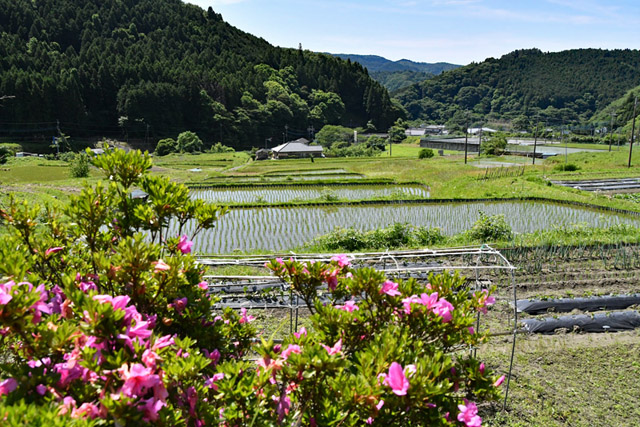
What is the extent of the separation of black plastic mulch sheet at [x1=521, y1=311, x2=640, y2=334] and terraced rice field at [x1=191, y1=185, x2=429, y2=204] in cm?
1211

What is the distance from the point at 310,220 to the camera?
618 inches

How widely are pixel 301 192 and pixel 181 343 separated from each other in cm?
1999

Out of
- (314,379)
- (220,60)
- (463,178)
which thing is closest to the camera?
(314,379)

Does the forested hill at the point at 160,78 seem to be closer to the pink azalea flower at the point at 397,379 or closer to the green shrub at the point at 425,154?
the green shrub at the point at 425,154

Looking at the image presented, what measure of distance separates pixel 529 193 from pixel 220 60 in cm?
6932

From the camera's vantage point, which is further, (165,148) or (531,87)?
(531,87)

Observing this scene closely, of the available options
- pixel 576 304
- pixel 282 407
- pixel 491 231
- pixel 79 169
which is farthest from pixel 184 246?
pixel 79 169

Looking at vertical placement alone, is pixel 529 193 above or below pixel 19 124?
below

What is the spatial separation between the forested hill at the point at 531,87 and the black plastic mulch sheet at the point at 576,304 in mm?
103603

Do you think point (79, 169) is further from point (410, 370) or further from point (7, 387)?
point (410, 370)

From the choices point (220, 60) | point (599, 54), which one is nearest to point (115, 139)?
point (220, 60)

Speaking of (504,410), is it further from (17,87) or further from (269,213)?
(17,87)

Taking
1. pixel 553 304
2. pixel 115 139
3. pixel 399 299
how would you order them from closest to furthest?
pixel 399 299 → pixel 553 304 → pixel 115 139

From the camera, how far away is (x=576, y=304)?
24.4ft
